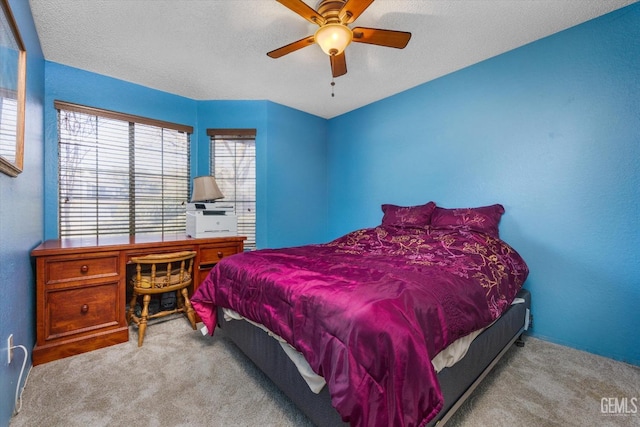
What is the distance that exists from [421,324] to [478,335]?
2.07ft

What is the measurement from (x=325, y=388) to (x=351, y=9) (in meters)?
2.02

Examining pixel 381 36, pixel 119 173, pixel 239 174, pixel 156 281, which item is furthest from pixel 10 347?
pixel 381 36

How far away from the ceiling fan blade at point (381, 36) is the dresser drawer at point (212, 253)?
2162 millimetres

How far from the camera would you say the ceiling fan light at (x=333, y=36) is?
5.49 ft

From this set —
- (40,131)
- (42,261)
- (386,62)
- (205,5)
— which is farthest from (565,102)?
(40,131)

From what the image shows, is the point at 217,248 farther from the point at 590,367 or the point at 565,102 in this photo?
the point at 565,102

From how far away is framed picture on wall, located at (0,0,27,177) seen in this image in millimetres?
1200

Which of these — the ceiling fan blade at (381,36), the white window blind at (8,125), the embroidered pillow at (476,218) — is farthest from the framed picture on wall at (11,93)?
the embroidered pillow at (476,218)

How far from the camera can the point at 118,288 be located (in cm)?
211

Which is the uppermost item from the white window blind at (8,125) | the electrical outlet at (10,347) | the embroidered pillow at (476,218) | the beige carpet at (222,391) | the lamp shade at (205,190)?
the white window blind at (8,125)

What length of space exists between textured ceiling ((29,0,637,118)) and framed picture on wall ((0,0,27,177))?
0.75m

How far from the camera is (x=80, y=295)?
1.97m

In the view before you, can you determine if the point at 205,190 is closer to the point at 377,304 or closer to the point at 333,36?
the point at 333,36

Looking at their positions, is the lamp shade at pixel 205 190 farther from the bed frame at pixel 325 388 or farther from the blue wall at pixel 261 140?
the bed frame at pixel 325 388
